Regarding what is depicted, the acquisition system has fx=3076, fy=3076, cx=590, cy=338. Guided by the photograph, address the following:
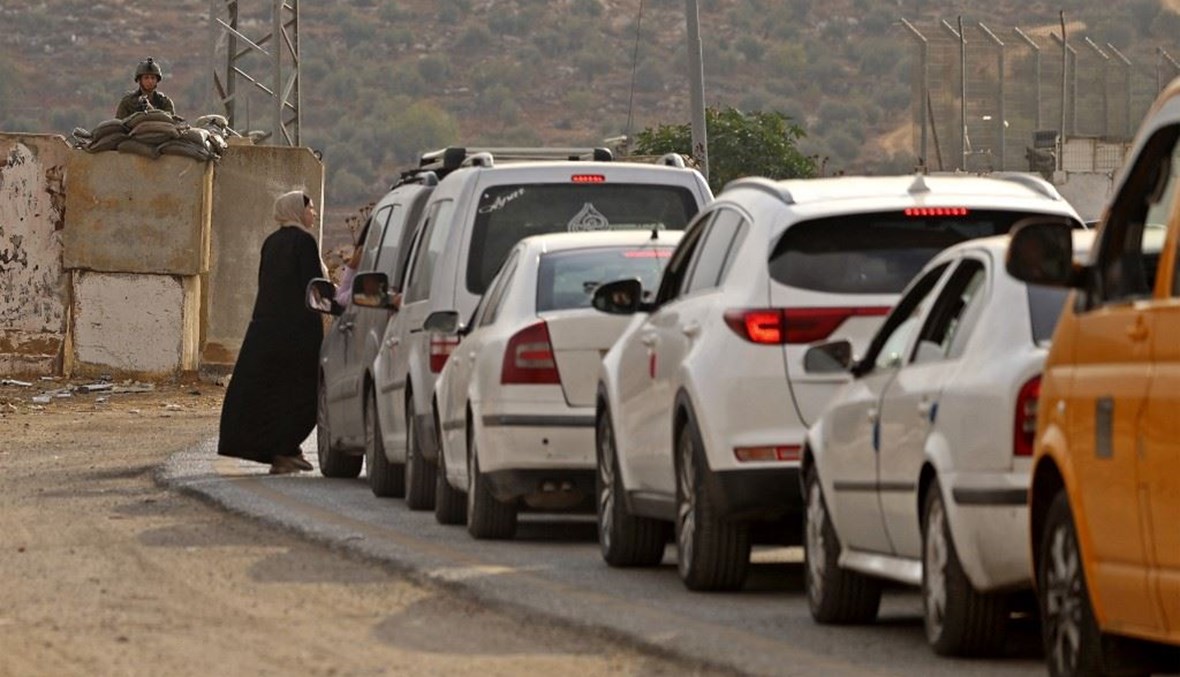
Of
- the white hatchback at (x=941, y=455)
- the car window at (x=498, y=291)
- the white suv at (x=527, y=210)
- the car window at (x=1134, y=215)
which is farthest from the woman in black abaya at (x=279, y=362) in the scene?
the car window at (x=1134, y=215)

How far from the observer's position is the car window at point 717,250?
40.3ft

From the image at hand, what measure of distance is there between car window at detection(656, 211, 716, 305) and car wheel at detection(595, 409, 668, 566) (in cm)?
72

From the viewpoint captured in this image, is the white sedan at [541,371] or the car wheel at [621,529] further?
the white sedan at [541,371]

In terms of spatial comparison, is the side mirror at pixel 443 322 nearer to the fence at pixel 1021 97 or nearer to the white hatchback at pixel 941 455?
the white hatchback at pixel 941 455

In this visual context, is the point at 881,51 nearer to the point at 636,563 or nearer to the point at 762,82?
the point at 762,82

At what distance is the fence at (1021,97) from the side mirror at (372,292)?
93.4ft

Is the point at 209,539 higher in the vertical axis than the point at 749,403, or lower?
lower

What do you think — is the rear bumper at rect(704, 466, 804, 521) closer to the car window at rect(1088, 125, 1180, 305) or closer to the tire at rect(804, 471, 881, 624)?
the tire at rect(804, 471, 881, 624)

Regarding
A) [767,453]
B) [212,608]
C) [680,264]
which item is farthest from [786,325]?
[212,608]

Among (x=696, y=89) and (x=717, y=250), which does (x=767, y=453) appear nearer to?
(x=717, y=250)

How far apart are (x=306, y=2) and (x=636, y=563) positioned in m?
109

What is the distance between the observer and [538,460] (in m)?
14.8

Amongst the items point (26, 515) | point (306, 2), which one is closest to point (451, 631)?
point (26, 515)

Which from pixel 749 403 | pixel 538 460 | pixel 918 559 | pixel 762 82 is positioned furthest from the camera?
pixel 762 82
